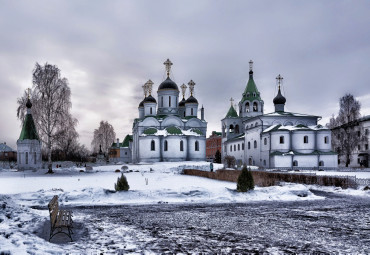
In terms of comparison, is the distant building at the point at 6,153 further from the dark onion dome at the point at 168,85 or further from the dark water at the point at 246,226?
the dark water at the point at 246,226

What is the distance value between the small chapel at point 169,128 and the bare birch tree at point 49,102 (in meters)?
19.4

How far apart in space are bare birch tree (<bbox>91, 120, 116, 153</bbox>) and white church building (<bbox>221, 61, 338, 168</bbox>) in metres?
31.7

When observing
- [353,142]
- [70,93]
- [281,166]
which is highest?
[70,93]

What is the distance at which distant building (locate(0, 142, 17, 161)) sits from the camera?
281 ft

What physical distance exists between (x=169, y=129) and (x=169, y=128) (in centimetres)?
38

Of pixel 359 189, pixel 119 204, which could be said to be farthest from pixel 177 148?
pixel 119 204

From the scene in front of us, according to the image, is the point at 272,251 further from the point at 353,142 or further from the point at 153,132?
the point at 353,142

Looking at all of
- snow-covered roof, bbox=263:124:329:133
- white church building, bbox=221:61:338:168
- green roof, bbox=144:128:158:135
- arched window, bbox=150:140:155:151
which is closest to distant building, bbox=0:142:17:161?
green roof, bbox=144:128:158:135

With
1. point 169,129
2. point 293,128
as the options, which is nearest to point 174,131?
point 169,129

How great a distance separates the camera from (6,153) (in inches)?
3440

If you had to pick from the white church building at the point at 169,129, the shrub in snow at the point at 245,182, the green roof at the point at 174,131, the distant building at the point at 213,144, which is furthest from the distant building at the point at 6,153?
the shrub in snow at the point at 245,182

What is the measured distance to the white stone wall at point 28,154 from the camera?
135 ft

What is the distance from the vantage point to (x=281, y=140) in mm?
47750

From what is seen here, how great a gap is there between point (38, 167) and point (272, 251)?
40420mm
